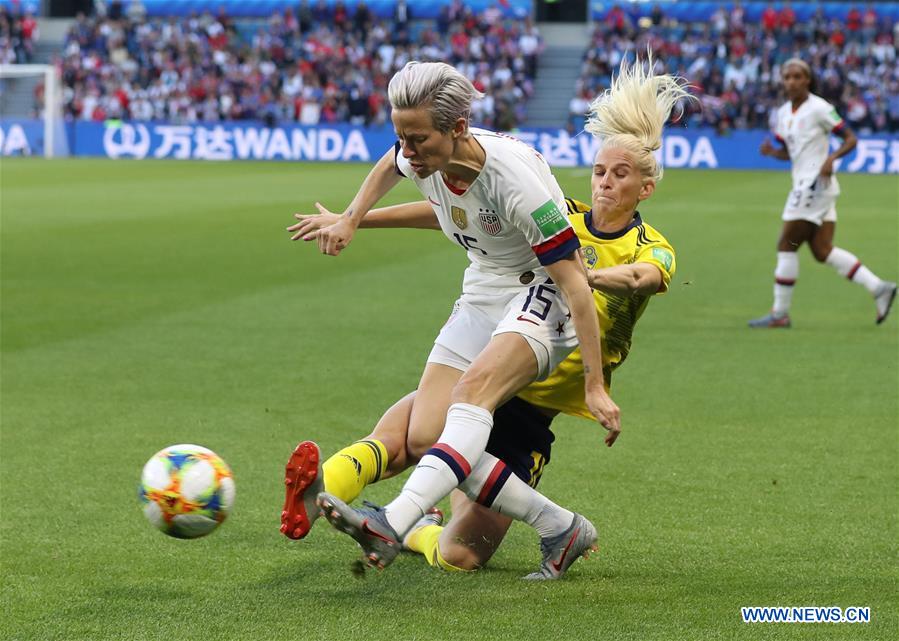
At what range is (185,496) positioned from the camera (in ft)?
14.4

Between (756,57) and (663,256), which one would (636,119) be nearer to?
(663,256)

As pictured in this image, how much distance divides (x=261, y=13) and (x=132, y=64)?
5.59 m

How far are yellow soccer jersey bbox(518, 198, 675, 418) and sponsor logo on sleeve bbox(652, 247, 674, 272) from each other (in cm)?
3

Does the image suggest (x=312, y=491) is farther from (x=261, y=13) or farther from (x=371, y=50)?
(x=261, y=13)

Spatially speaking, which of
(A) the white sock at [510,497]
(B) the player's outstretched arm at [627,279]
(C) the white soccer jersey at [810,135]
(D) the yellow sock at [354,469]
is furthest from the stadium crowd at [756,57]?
(D) the yellow sock at [354,469]

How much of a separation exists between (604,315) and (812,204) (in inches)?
285

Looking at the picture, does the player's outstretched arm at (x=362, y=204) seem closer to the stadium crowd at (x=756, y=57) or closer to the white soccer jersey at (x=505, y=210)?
the white soccer jersey at (x=505, y=210)

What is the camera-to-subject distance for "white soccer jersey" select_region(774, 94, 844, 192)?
37.9ft

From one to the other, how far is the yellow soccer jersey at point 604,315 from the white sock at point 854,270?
23.6ft

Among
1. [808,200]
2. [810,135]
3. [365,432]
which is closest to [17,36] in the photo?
[810,135]

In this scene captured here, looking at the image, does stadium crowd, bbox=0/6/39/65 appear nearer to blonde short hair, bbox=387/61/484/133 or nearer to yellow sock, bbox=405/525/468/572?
yellow sock, bbox=405/525/468/572

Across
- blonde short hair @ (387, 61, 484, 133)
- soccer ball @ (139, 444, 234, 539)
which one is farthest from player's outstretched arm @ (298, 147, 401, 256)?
soccer ball @ (139, 444, 234, 539)

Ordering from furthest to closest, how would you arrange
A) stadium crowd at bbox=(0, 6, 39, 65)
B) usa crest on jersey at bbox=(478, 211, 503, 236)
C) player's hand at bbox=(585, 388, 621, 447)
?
stadium crowd at bbox=(0, 6, 39, 65), usa crest on jersey at bbox=(478, 211, 503, 236), player's hand at bbox=(585, 388, 621, 447)

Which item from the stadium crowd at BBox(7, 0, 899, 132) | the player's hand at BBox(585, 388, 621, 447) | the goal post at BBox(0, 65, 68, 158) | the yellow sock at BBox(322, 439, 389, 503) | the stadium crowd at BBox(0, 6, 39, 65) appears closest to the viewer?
the player's hand at BBox(585, 388, 621, 447)
